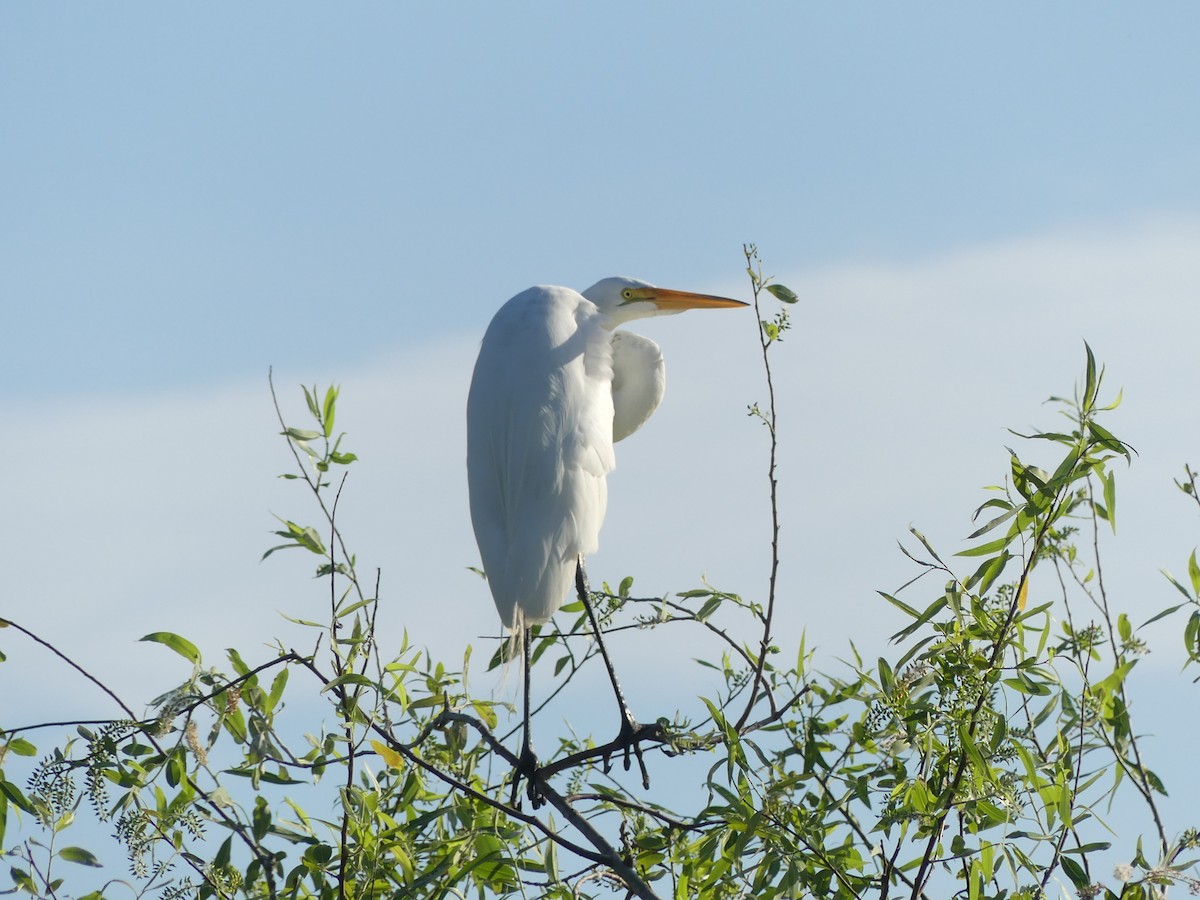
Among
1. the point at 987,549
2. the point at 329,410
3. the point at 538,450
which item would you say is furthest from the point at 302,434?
the point at 987,549

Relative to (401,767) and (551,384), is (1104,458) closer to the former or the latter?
(401,767)

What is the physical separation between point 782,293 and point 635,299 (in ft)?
4.53

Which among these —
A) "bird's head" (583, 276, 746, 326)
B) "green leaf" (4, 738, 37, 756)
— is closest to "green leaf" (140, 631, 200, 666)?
"green leaf" (4, 738, 37, 756)

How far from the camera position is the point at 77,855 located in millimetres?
2062

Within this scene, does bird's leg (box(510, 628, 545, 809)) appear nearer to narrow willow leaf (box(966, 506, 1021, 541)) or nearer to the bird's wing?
the bird's wing

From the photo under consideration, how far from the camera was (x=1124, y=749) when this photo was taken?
5.56 feet

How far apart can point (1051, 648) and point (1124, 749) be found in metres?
0.16

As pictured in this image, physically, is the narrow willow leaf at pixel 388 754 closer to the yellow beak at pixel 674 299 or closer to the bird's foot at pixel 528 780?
the bird's foot at pixel 528 780

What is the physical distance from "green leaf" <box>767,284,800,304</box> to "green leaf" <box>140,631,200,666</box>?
1.16m

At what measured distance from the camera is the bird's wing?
2.69 m

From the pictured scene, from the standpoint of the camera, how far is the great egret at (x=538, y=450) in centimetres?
269

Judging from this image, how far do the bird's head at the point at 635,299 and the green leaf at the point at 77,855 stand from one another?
77.9 inches

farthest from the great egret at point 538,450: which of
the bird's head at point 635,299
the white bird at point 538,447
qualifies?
the bird's head at point 635,299

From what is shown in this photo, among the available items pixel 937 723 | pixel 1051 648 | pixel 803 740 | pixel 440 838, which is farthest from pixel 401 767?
pixel 1051 648
